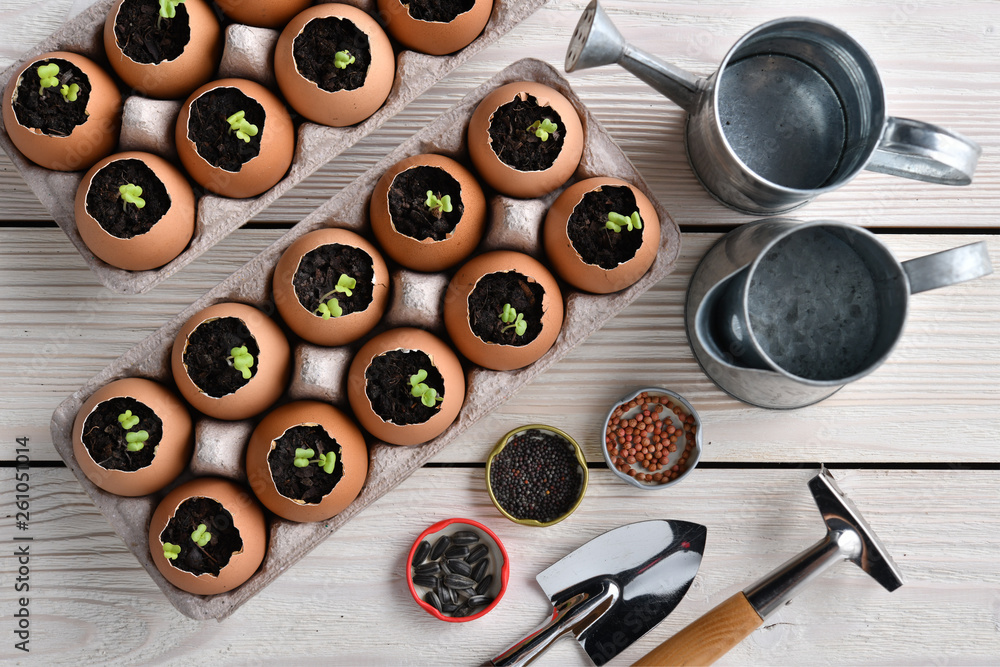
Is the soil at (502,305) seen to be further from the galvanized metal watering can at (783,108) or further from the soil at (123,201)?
the soil at (123,201)

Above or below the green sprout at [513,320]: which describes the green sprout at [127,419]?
below

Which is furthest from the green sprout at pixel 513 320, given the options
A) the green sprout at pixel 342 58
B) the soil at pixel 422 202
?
the green sprout at pixel 342 58

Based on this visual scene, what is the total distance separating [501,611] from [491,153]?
2.02 ft

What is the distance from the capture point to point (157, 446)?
72cm

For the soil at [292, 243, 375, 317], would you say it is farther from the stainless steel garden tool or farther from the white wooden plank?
the stainless steel garden tool

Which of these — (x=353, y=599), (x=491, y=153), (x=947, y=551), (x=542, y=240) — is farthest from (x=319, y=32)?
(x=947, y=551)

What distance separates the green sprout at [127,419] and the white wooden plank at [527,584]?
0.30 m

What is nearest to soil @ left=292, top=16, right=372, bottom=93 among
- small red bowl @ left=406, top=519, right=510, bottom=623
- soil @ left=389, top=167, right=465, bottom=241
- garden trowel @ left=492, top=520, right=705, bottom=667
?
soil @ left=389, top=167, right=465, bottom=241

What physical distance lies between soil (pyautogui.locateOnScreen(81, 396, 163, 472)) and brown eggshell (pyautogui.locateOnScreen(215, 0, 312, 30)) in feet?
1.50

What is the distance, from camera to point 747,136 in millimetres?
794

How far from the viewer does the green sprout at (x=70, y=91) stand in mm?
741

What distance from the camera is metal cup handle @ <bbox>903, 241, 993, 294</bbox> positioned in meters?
0.65

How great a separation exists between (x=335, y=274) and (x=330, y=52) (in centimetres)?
25

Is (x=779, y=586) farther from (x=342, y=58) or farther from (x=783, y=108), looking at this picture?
(x=342, y=58)
